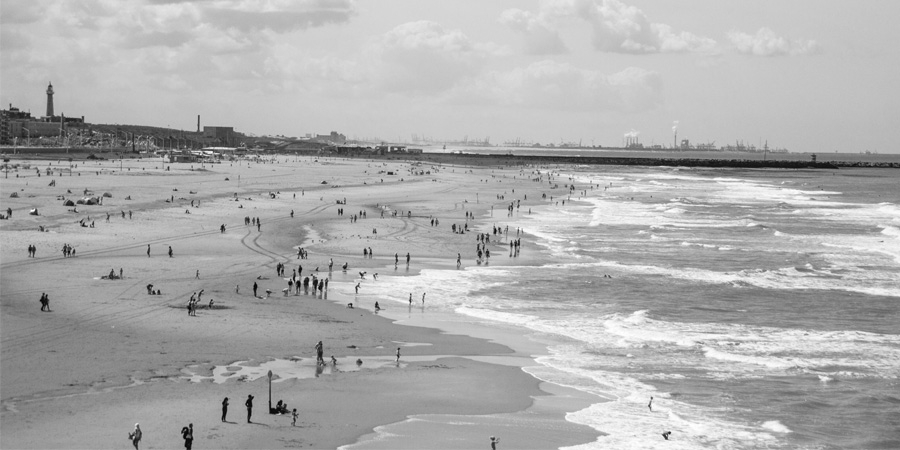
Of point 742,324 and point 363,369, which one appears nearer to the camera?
point 363,369

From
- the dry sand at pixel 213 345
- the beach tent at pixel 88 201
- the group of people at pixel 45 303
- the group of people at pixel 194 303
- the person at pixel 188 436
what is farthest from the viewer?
the beach tent at pixel 88 201

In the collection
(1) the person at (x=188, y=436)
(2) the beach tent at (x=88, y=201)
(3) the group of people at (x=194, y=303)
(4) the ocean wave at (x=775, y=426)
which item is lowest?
(4) the ocean wave at (x=775, y=426)

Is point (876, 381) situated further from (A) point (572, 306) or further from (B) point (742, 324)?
(A) point (572, 306)

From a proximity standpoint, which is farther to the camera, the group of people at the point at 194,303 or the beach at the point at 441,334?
the group of people at the point at 194,303

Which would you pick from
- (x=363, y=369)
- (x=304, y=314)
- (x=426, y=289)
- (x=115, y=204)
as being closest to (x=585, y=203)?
(x=115, y=204)

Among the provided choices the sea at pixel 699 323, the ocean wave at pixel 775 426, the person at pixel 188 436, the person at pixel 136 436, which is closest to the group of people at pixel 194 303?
the sea at pixel 699 323

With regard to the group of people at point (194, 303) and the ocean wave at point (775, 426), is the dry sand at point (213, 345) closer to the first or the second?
the group of people at point (194, 303)
